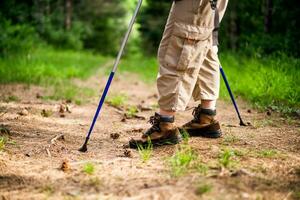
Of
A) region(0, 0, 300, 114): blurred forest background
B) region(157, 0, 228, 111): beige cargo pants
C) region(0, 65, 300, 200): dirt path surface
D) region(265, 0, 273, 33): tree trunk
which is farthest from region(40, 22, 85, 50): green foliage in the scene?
region(157, 0, 228, 111): beige cargo pants

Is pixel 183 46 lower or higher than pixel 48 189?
higher

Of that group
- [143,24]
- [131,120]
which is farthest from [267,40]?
[143,24]

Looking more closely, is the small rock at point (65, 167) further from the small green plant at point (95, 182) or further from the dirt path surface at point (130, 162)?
the small green plant at point (95, 182)

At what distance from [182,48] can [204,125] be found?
967 millimetres

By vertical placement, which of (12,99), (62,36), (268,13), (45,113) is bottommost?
(62,36)

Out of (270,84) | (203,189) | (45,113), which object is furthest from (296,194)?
(270,84)

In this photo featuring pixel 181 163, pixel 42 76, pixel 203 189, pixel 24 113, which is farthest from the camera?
pixel 42 76

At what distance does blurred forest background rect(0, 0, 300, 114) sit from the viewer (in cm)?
742

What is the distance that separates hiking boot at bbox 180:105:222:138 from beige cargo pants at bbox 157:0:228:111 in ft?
1.94

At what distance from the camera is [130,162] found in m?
3.60

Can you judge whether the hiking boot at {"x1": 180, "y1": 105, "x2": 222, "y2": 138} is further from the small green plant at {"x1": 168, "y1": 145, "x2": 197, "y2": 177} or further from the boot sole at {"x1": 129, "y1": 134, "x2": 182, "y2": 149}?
the small green plant at {"x1": 168, "y1": 145, "x2": 197, "y2": 177}

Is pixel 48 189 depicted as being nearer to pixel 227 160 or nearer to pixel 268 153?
pixel 227 160

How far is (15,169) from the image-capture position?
3.41 meters

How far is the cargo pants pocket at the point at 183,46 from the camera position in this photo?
389cm
